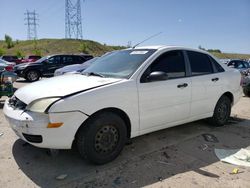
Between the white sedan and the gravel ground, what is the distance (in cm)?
32

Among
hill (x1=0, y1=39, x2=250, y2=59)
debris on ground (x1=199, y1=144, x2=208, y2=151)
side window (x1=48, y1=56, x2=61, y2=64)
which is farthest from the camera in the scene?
hill (x1=0, y1=39, x2=250, y2=59)

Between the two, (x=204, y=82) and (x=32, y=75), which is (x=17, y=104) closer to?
(x=204, y=82)

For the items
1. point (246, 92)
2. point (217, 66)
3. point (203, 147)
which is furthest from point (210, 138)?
point (246, 92)

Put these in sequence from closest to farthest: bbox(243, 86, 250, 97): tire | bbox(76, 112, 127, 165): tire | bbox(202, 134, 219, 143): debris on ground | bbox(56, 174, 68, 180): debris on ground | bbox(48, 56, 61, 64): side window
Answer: bbox(56, 174, 68, 180): debris on ground < bbox(76, 112, 127, 165): tire < bbox(202, 134, 219, 143): debris on ground < bbox(243, 86, 250, 97): tire < bbox(48, 56, 61, 64): side window

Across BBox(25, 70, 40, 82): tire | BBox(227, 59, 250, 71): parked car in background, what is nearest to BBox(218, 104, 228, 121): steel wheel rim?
BBox(227, 59, 250, 71): parked car in background

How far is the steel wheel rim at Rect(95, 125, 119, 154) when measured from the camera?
3.39 m

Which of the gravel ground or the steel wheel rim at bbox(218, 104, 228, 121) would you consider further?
the steel wheel rim at bbox(218, 104, 228, 121)

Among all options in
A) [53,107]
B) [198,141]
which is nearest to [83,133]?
[53,107]

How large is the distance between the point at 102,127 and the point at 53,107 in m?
0.73

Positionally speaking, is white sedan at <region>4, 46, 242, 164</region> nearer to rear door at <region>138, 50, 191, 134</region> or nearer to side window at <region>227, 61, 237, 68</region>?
rear door at <region>138, 50, 191, 134</region>

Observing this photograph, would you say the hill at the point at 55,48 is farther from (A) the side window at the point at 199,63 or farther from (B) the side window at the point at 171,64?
(B) the side window at the point at 171,64

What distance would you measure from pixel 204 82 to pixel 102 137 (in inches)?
92.7

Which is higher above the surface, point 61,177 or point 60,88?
point 60,88

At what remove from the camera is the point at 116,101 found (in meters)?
3.44
